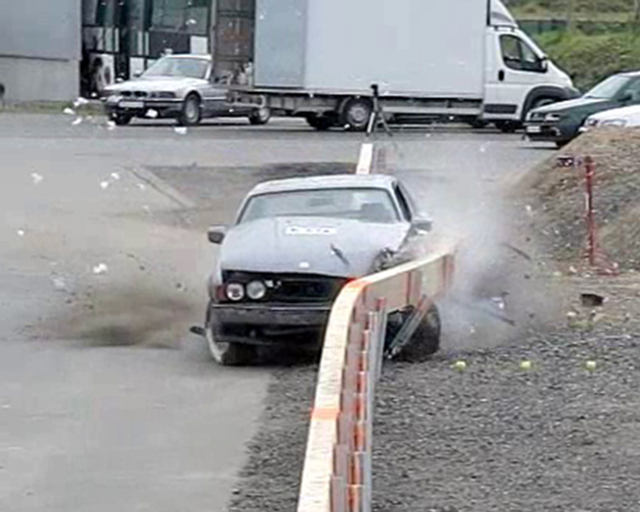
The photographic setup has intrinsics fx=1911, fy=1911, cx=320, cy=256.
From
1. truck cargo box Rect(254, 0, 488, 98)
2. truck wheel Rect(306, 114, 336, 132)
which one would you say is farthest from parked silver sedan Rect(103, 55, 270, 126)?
truck cargo box Rect(254, 0, 488, 98)

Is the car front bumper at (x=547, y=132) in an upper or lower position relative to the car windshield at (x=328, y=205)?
lower

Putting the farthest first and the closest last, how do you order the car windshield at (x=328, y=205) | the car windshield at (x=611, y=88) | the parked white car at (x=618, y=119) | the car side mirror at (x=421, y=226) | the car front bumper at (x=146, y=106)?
the car front bumper at (x=146, y=106), the car windshield at (x=611, y=88), the parked white car at (x=618, y=119), the car windshield at (x=328, y=205), the car side mirror at (x=421, y=226)

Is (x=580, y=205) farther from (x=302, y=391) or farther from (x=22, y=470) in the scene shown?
(x=22, y=470)

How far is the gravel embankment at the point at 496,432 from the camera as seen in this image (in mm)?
9164

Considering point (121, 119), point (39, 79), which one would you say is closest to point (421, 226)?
point (121, 119)

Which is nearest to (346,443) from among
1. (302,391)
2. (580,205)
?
(302,391)

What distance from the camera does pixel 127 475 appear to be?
10109mm

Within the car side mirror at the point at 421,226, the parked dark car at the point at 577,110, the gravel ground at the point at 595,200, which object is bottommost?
the parked dark car at the point at 577,110

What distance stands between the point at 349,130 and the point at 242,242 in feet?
87.2

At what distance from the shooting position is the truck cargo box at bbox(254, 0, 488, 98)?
1554 inches

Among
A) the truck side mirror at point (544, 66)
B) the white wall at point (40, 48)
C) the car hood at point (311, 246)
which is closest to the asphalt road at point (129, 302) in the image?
the car hood at point (311, 246)

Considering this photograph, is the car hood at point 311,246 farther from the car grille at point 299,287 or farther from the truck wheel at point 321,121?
the truck wheel at point 321,121

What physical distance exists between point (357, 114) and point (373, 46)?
152cm

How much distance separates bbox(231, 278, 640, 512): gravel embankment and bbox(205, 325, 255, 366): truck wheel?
0.40 m
